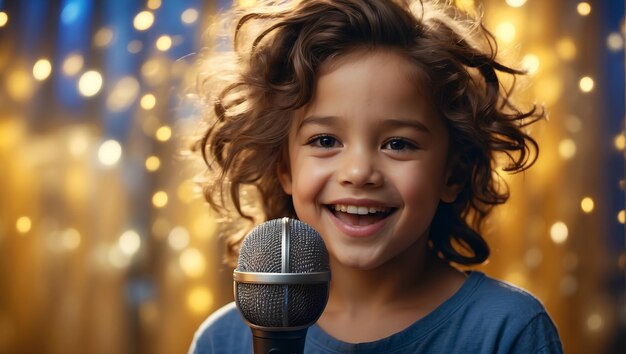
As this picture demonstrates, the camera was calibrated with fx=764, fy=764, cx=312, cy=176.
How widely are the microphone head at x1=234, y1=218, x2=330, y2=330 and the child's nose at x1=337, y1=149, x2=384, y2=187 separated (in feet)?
0.77

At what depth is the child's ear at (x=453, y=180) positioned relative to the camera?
135 centimetres

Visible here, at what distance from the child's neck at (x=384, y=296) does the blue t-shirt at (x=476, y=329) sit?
0.03 metres

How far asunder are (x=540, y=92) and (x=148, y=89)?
4.32 feet

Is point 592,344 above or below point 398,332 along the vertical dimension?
below

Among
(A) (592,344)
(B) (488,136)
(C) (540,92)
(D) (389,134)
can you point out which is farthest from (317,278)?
(A) (592,344)

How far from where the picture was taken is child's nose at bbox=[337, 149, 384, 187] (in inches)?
45.1

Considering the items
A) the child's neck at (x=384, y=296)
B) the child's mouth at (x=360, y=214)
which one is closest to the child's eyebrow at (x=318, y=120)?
the child's mouth at (x=360, y=214)

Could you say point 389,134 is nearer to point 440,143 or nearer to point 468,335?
point 440,143

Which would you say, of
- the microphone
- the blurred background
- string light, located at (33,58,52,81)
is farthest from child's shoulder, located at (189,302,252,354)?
string light, located at (33,58,52,81)

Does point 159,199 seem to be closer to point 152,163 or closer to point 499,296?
point 152,163

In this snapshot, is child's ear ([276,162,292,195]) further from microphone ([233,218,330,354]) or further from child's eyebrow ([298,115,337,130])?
microphone ([233,218,330,354])

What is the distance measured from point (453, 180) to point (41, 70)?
1.76 meters

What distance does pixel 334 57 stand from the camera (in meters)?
1.25

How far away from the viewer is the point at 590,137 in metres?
2.48
